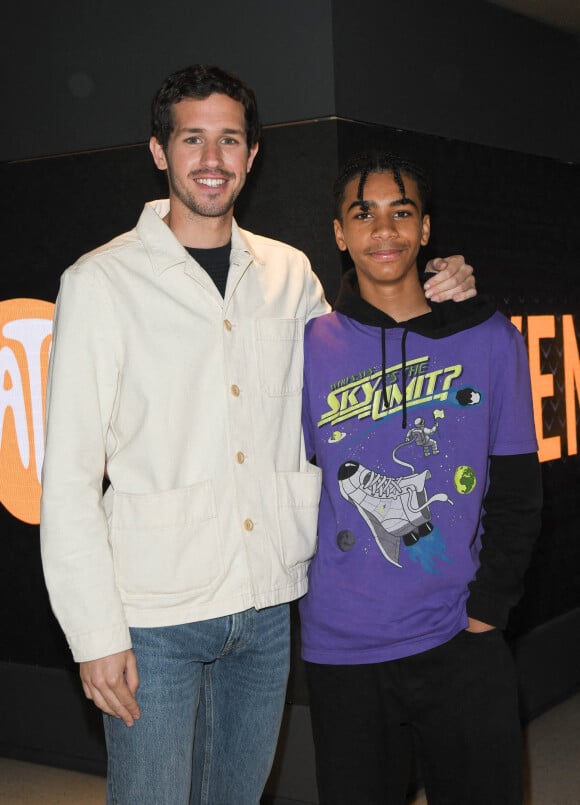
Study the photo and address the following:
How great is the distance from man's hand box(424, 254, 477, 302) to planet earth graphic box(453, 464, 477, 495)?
317 mm

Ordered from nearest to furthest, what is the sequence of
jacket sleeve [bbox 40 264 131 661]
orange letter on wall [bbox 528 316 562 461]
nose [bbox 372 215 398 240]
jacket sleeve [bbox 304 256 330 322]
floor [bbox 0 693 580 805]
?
1. jacket sleeve [bbox 40 264 131 661]
2. nose [bbox 372 215 398 240]
3. jacket sleeve [bbox 304 256 330 322]
4. floor [bbox 0 693 580 805]
5. orange letter on wall [bbox 528 316 562 461]

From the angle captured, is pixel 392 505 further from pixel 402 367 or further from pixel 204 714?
pixel 204 714

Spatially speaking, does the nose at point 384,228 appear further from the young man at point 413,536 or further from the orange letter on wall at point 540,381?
the orange letter on wall at point 540,381

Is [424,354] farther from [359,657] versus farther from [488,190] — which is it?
[488,190]

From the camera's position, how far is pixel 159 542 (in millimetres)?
1792

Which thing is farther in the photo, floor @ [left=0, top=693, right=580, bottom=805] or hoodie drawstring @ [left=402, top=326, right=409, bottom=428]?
A: floor @ [left=0, top=693, right=580, bottom=805]

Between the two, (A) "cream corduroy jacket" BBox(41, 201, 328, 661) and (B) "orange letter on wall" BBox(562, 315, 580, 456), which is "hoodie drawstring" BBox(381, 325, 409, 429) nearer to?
(A) "cream corduroy jacket" BBox(41, 201, 328, 661)

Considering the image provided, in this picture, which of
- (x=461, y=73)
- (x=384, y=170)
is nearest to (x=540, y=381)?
(x=461, y=73)

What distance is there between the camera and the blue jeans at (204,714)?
176cm

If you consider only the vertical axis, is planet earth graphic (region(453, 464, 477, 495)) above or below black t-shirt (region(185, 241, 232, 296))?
below

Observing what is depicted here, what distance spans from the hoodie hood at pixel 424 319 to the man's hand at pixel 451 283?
0.05ft

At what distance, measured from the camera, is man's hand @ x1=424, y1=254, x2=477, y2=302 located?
1973mm

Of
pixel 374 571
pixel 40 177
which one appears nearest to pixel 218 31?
pixel 40 177

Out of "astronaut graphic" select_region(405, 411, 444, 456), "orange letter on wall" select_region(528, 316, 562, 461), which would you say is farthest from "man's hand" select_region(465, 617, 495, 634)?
"orange letter on wall" select_region(528, 316, 562, 461)
